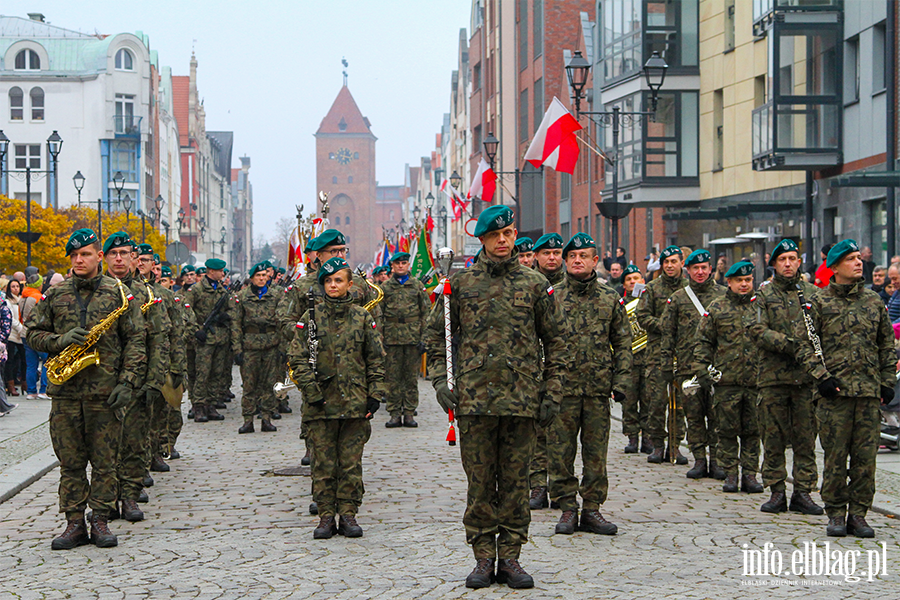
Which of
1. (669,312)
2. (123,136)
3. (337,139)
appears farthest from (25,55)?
(337,139)

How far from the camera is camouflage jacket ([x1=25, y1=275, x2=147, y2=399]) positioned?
25.0 ft

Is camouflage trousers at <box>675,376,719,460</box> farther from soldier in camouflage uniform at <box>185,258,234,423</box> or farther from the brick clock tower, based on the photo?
the brick clock tower

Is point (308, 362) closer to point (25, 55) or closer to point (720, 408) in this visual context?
point (720, 408)

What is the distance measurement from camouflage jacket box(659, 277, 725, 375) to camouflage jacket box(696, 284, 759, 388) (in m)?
0.65

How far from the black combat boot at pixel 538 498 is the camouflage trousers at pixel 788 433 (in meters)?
1.65

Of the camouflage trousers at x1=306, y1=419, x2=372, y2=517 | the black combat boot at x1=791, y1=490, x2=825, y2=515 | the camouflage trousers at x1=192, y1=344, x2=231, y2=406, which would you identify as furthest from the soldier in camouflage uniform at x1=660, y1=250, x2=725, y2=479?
the camouflage trousers at x1=192, y1=344, x2=231, y2=406

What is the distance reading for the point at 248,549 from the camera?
24.5ft

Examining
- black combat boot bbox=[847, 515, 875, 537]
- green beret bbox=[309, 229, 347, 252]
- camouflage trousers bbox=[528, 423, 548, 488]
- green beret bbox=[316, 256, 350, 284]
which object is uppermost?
green beret bbox=[309, 229, 347, 252]

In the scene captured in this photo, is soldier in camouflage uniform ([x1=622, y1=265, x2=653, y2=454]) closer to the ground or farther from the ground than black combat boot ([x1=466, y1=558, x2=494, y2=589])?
farther from the ground

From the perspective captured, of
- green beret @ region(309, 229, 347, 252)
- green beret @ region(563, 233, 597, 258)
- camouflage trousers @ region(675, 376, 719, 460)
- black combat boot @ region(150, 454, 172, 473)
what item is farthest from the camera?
black combat boot @ region(150, 454, 172, 473)

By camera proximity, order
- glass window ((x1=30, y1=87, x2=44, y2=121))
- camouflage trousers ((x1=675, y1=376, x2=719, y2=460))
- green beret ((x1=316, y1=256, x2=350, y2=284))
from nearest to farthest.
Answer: green beret ((x1=316, y1=256, x2=350, y2=284)) → camouflage trousers ((x1=675, y1=376, x2=719, y2=460)) → glass window ((x1=30, y1=87, x2=44, y2=121))

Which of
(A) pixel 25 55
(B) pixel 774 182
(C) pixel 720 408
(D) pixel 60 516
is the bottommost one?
(D) pixel 60 516

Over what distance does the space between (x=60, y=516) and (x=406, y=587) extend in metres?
3.52

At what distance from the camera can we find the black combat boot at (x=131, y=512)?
8.58 meters
